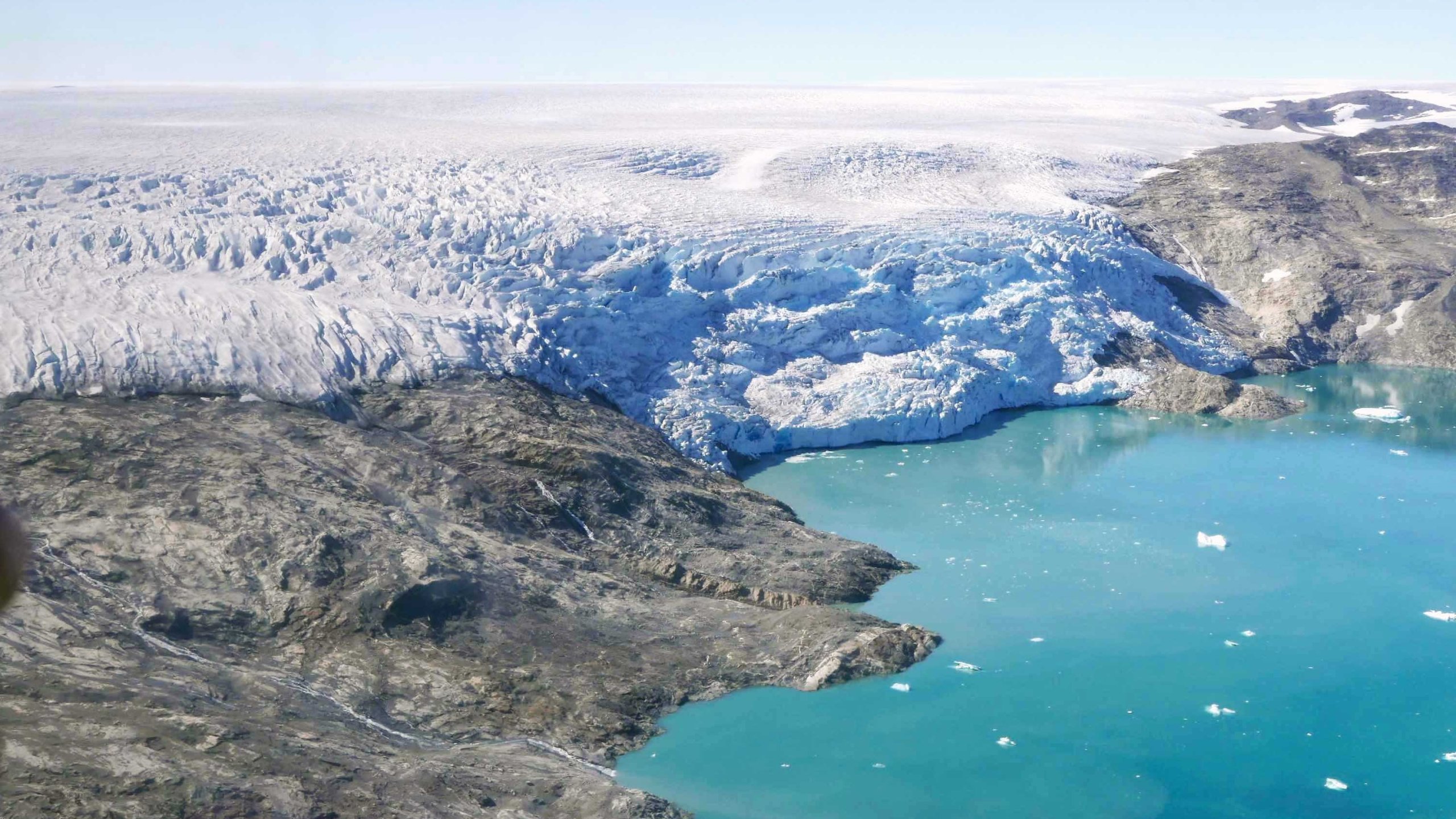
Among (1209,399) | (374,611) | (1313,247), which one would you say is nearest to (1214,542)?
(1209,399)

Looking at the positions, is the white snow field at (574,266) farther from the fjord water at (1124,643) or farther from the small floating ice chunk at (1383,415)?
the small floating ice chunk at (1383,415)

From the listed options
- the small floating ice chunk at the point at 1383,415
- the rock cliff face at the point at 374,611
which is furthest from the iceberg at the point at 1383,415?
the rock cliff face at the point at 374,611

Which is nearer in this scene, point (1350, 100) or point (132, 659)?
point (132, 659)

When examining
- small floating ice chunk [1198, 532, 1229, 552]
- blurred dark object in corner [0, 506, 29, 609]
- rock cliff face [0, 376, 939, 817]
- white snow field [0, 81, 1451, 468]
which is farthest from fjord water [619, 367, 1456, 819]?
blurred dark object in corner [0, 506, 29, 609]

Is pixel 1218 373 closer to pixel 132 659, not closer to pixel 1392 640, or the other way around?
pixel 1392 640

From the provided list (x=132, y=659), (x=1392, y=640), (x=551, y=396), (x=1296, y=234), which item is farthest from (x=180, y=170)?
(x=1296, y=234)

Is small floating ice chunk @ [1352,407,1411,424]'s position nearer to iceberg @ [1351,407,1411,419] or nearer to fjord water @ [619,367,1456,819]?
iceberg @ [1351,407,1411,419]
